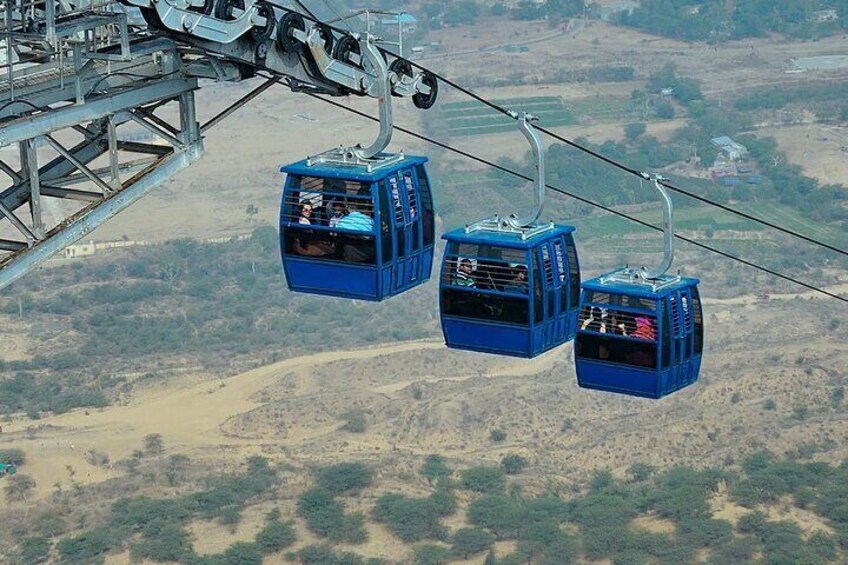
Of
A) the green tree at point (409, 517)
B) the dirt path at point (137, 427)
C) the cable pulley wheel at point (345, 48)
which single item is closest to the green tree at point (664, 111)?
the dirt path at point (137, 427)

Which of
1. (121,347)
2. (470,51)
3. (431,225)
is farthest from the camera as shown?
(470,51)

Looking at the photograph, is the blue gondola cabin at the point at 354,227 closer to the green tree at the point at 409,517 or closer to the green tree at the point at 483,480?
the green tree at the point at 409,517

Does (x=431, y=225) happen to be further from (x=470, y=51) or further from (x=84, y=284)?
(x=470, y=51)

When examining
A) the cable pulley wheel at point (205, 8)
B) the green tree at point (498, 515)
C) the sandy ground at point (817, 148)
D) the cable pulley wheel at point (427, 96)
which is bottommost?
the sandy ground at point (817, 148)

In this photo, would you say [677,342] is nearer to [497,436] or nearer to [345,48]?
[345,48]

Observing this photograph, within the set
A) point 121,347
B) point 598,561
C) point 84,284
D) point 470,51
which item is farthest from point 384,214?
point 470,51

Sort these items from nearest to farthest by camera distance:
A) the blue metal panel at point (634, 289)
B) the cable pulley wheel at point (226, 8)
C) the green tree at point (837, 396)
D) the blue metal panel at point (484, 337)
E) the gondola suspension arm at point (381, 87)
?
the cable pulley wheel at point (226, 8) < the gondola suspension arm at point (381, 87) < the blue metal panel at point (484, 337) < the blue metal panel at point (634, 289) < the green tree at point (837, 396)
